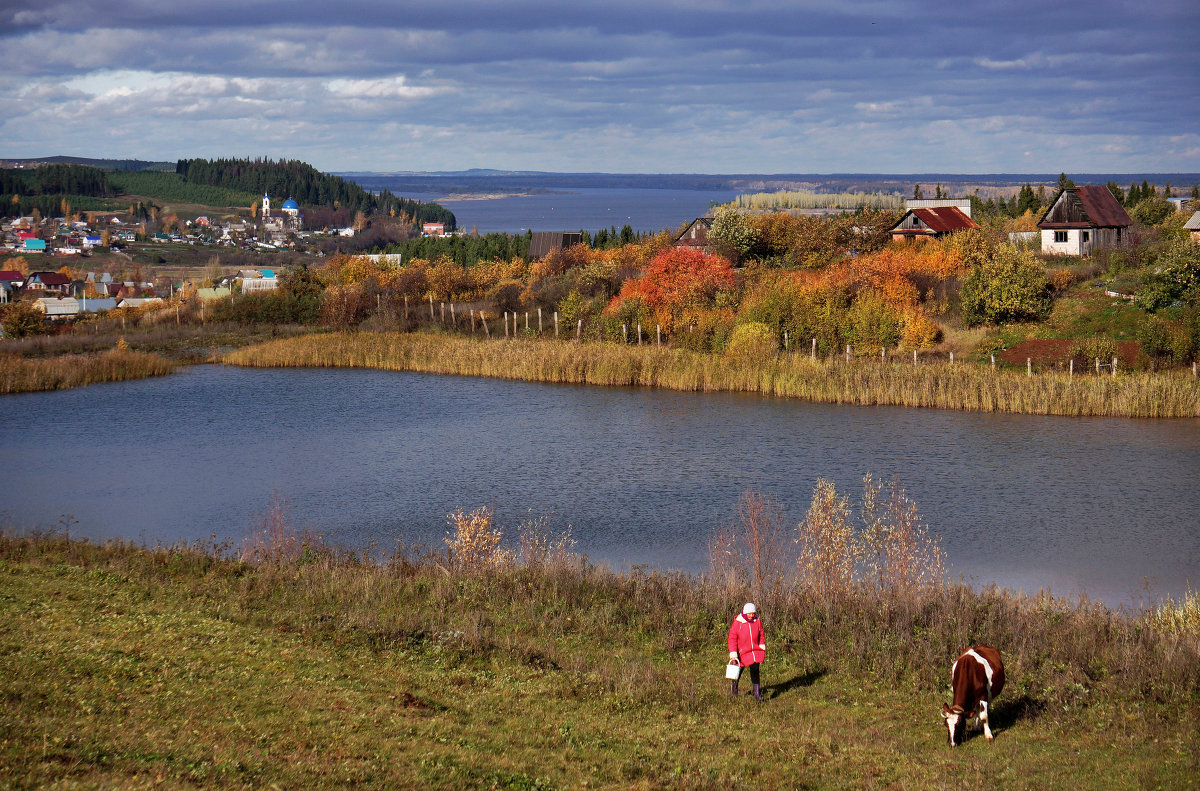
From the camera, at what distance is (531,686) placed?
13141mm

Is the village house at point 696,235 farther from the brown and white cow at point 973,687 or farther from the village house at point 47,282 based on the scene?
the village house at point 47,282

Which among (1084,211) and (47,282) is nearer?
(1084,211)

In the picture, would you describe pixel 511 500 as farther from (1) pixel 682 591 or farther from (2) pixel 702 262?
(2) pixel 702 262

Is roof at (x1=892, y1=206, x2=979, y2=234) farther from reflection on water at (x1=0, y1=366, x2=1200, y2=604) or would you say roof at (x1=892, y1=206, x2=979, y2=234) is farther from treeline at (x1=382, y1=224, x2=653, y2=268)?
reflection on water at (x1=0, y1=366, x2=1200, y2=604)

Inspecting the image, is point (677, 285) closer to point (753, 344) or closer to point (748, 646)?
point (753, 344)

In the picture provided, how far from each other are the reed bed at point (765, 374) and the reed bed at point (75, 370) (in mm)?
5236

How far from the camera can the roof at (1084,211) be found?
63.0m

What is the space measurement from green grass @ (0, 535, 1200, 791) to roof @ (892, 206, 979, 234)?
53334mm

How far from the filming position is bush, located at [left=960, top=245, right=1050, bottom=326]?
157 feet

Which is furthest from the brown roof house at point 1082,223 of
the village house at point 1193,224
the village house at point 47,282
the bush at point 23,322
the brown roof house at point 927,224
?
the village house at point 47,282

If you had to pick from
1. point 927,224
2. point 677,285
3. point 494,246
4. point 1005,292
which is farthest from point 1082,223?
point 494,246

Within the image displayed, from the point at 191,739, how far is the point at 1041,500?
2255 centimetres

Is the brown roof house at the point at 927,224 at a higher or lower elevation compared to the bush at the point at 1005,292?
higher

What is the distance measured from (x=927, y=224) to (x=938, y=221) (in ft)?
2.98
